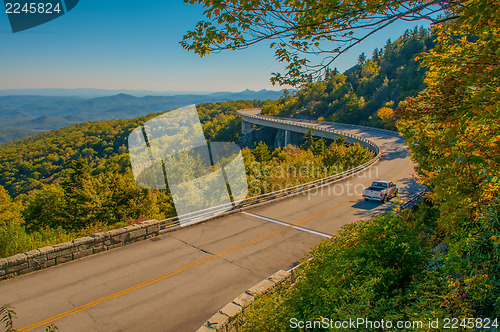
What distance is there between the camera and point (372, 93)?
385ft

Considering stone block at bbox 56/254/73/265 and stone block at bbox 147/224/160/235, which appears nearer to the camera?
stone block at bbox 56/254/73/265

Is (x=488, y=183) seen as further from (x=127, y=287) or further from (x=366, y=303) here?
(x=127, y=287)

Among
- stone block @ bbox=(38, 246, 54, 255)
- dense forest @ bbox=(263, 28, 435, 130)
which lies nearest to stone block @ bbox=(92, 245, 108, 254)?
stone block @ bbox=(38, 246, 54, 255)

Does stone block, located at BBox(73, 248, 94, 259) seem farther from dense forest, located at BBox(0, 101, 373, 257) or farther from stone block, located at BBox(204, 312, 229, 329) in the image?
stone block, located at BBox(204, 312, 229, 329)

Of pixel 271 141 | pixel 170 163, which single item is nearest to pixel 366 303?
pixel 170 163

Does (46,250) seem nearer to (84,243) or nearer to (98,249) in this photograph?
(84,243)

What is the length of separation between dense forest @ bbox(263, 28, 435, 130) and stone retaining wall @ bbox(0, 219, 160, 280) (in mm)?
64715

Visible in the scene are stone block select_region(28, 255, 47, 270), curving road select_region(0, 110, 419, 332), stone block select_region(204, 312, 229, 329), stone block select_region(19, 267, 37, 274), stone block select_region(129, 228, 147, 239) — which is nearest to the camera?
stone block select_region(204, 312, 229, 329)

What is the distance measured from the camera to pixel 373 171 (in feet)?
125

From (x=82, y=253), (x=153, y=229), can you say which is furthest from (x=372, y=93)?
(x=82, y=253)

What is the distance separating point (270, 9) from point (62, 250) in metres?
12.2

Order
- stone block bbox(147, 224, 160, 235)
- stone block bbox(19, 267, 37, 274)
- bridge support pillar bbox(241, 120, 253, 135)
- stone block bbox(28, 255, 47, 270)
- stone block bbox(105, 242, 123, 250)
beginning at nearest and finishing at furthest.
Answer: stone block bbox(19, 267, 37, 274), stone block bbox(28, 255, 47, 270), stone block bbox(105, 242, 123, 250), stone block bbox(147, 224, 160, 235), bridge support pillar bbox(241, 120, 253, 135)

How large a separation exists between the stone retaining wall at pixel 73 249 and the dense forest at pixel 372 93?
64.7m

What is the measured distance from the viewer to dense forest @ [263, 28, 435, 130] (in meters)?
95.6
